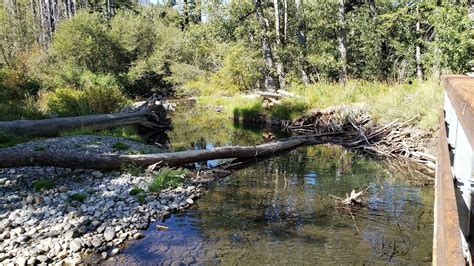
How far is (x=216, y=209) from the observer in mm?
7840

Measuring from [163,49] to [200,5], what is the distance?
492 inches

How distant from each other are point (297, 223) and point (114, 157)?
442 centimetres

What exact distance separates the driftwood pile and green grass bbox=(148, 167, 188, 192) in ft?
20.2

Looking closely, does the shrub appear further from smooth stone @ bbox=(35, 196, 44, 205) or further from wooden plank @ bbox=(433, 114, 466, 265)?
wooden plank @ bbox=(433, 114, 466, 265)

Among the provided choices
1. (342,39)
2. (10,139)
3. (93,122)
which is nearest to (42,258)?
(10,139)

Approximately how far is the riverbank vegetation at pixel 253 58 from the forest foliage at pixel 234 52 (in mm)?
68

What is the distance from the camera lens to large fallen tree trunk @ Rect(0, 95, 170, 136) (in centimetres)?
1154

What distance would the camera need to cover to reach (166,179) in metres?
9.03

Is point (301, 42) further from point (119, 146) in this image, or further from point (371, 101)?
point (119, 146)

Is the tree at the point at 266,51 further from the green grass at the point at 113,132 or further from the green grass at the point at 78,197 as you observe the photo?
the green grass at the point at 78,197

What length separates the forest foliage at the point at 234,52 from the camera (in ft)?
50.2

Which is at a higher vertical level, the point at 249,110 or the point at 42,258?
the point at 249,110

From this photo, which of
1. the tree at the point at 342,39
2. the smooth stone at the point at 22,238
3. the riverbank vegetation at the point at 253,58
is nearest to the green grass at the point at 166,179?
the smooth stone at the point at 22,238

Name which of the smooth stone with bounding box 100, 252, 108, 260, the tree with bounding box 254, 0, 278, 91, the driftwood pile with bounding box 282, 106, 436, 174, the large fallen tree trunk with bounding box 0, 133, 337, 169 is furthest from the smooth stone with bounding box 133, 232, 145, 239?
the tree with bounding box 254, 0, 278, 91
